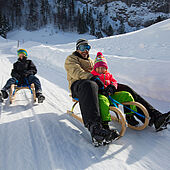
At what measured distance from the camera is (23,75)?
3.00 m

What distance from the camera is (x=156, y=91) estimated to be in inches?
107

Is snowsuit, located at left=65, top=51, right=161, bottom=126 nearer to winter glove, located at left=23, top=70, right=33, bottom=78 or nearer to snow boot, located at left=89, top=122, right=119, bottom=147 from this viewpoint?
snow boot, located at left=89, top=122, right=119, bottom=147

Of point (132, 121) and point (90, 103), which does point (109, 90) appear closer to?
point (90, 103)

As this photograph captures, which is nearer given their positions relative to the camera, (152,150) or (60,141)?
(152,150)

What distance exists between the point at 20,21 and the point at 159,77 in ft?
151

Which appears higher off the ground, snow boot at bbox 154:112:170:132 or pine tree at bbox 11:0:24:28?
pine tree at bbox 11:0:24:28

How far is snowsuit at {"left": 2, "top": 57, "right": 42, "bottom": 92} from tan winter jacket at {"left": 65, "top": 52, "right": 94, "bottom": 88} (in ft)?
3.30

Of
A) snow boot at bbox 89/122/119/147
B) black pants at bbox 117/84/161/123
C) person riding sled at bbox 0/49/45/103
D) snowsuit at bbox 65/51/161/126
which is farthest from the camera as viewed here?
person riding sled at bbox 0/49/45/103

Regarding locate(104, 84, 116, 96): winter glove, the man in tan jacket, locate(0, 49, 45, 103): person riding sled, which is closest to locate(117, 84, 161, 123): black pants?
locate(104, 84, 116, 96): winter glove

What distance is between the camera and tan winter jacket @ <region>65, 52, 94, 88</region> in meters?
1.84

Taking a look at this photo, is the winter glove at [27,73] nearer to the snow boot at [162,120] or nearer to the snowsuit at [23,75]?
the snowsuit at [23,75]

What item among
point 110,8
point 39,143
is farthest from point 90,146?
point 110,8

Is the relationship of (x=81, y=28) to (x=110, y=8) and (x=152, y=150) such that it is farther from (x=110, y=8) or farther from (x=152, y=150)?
(x=152, y=150)

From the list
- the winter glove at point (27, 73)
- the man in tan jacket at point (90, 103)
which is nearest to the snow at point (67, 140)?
the man in tan jacket at point (90, 103)
